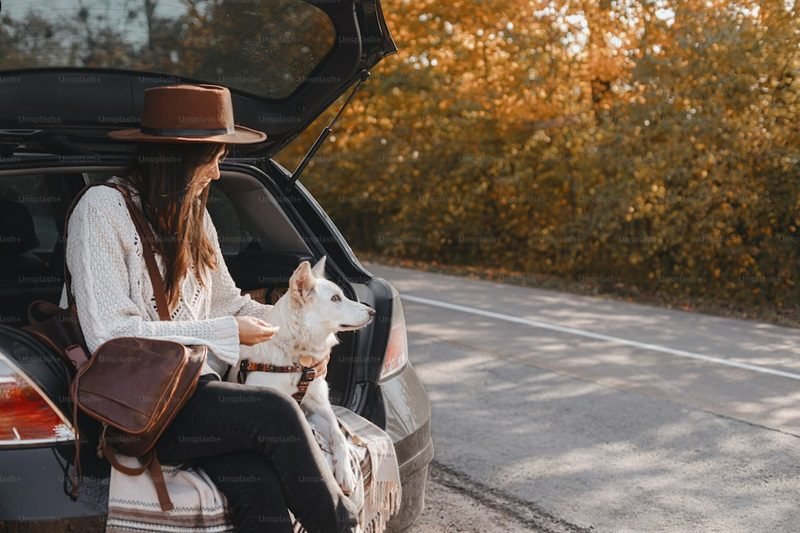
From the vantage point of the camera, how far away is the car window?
432 centimetres

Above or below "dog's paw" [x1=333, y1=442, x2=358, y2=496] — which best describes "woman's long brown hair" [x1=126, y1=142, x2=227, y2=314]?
above

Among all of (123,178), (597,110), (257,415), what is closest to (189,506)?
(257,415)

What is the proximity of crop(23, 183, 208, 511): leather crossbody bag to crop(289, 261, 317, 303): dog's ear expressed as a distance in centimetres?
47

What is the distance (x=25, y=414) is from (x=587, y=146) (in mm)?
11674

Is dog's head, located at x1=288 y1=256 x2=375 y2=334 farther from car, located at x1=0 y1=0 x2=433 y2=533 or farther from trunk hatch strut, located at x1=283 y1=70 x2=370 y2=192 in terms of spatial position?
trunk hatch strut, located at x1=283 y1=70 x2=370 y2=192

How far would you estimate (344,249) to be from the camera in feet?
13.3

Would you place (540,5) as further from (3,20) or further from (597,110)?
(3,20)

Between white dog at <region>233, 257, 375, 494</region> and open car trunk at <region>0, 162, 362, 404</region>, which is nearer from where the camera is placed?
white dog at <region>233, 257, 375, 494</region>

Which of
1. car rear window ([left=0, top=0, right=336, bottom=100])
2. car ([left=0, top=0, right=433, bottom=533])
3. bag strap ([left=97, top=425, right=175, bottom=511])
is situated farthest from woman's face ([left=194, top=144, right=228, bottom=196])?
bag strap ([left=97, top=425, right=175, bottom=511])

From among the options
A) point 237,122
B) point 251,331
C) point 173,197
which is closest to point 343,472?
point 251,331

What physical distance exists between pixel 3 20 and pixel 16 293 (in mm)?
1211

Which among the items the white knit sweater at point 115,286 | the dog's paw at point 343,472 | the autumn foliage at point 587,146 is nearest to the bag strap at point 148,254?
the white knit sweater at point 115,286

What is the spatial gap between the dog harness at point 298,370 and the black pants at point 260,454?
37 centimetres

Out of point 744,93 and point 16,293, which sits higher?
point 744,93
